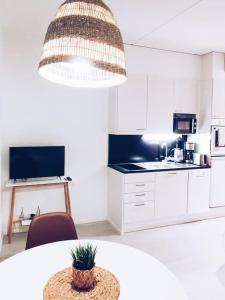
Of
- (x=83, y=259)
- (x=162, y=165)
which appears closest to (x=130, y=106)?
(x=162, y=165)

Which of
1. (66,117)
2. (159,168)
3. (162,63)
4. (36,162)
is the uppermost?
(162,63)

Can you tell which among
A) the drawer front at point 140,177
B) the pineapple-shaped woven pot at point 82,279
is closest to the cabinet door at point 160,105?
the drawer front at point 140,177

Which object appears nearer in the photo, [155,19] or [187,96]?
[155,19]

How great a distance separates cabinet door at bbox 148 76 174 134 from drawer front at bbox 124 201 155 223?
1096 millimetres

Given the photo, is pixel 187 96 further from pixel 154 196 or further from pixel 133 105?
pixel 154 196

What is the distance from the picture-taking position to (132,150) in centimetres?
407

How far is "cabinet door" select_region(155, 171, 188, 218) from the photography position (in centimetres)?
363

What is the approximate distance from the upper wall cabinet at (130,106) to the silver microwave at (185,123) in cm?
55

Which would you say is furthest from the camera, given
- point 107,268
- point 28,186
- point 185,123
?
point 185,123

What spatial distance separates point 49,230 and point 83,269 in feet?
2.72

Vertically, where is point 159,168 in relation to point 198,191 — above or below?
above

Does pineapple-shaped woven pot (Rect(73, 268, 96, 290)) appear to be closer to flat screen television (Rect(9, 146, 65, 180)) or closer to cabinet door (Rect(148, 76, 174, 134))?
flat screen television (Rect(9, 146, 65, 180))

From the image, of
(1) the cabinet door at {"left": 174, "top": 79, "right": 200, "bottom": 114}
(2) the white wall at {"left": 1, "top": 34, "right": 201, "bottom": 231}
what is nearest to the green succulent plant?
(2) the white wall at {"left": 1, "top": 34, "right": 201, "bottom": 231}

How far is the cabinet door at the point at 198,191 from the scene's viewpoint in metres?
3.85
